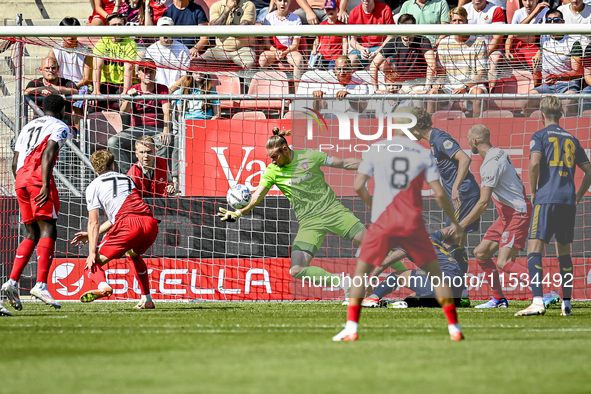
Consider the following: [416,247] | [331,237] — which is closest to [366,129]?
[331,237]

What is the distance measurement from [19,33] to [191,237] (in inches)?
139

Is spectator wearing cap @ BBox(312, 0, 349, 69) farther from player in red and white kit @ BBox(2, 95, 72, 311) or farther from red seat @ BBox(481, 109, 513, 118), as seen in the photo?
player in red and white kit @ BBox(2, 95, 72, 311)

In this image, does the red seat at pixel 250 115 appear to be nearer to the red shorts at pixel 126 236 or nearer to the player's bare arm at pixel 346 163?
the player's bare arm at pixel 346 163

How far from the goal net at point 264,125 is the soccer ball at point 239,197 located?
111 cm

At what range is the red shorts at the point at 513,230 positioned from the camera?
9859 millimetres

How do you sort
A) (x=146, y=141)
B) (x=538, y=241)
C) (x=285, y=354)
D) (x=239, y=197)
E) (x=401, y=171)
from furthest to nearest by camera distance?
(x=146, y=141) → (x=239, y=197) → (x=538, y=241) → (x=401, y=171) → (x=285, y=354)

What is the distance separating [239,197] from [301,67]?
8.62 feet

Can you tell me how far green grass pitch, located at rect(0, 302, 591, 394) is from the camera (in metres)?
3.84

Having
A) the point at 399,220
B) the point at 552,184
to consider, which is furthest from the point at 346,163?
the point at 399,220

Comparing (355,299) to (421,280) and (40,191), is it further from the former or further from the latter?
(421,280)

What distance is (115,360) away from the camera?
15.5 feet

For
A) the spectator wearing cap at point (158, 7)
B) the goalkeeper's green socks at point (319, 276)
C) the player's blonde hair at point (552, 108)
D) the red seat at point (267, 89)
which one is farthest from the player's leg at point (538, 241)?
the spectator wearing cap at point (158, 7)

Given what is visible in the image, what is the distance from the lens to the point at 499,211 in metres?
10.0

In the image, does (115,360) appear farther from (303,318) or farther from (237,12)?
Result: (237,12)
